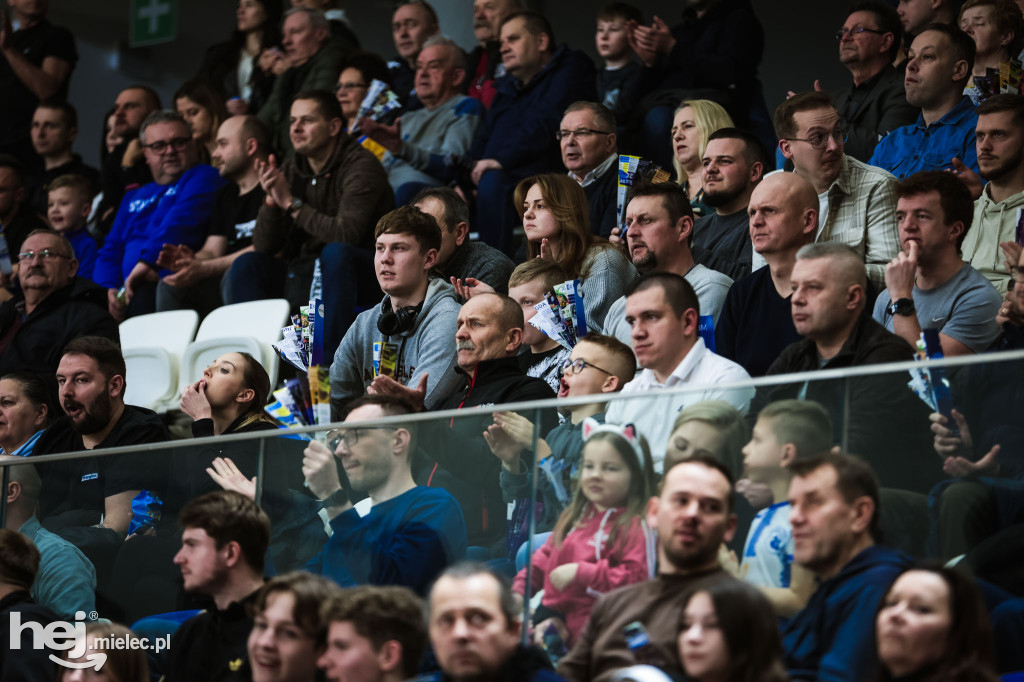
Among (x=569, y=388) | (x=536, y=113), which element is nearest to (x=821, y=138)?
(x=569, y=388)

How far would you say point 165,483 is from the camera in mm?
3848

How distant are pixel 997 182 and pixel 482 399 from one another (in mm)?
1859

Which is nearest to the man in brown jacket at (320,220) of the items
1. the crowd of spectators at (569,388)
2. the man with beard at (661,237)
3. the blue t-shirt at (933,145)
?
the crowd of spectators at (569,388)

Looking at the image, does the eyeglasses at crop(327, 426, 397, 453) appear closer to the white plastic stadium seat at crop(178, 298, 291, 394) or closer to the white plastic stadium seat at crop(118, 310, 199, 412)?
the white plastic stadium seat at crop(178, 298, 291, 394)

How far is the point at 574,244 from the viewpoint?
4887mm

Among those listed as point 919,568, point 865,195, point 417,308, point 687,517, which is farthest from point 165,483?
point 865,195

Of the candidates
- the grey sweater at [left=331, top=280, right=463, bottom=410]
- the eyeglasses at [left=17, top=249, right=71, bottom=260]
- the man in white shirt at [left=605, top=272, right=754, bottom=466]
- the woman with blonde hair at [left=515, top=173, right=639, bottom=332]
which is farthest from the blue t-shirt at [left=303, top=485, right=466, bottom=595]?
the eyeglasses at [left=17, top=249, right=71, bottom=260]

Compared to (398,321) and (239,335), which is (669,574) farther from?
(239,335)

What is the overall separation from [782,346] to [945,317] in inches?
18.6

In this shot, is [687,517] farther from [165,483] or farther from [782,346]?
[165,483]

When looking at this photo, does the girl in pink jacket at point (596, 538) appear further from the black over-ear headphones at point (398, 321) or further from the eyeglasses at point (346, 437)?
the black over-ear headphones at point (398, 321)

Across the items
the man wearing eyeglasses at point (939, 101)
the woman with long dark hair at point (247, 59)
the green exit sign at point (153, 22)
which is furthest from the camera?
the green exit sign at point (153, 22)

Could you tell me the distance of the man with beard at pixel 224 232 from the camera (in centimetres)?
642

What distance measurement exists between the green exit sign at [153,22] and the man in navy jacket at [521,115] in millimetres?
3950
